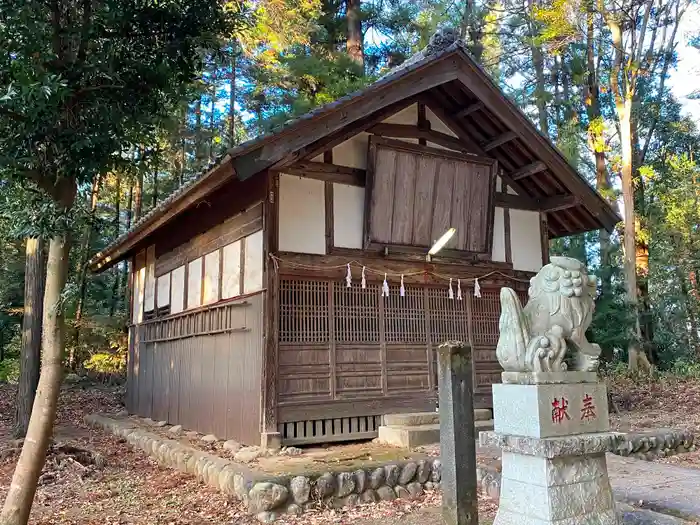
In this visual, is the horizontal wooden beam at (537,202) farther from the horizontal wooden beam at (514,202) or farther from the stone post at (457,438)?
the stone post at (457,438)

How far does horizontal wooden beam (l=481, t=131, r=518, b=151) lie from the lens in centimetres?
1063

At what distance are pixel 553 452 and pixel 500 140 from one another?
7.65 meters

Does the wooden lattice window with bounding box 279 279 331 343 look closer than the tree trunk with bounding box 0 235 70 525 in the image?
No

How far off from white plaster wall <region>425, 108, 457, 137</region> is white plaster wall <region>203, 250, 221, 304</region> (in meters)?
4.85

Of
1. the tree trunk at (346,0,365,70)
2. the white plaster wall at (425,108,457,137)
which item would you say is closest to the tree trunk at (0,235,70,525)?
the white plaster wall at (425,108,457,137)

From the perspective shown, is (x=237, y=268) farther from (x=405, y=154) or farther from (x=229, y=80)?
(x=229, y=80)

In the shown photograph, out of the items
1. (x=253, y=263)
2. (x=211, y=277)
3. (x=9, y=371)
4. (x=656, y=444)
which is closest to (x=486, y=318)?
(x=656, y=444)

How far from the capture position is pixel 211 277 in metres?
10.7

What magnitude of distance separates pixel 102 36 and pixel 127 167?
4.64ft

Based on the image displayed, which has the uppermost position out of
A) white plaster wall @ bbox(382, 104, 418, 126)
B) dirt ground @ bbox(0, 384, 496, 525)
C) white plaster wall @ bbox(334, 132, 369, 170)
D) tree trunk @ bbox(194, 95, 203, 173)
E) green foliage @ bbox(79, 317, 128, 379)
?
tree trunk @ bbox(194, 95, 203, 173)

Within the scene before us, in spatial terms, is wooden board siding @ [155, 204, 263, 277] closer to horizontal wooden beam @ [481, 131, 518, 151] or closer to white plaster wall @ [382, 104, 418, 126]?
white plaster wall @ [382, 104, 418, 126]

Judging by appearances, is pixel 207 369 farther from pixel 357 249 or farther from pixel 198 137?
pixel 198 137

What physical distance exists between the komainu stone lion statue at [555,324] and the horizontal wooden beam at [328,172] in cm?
507

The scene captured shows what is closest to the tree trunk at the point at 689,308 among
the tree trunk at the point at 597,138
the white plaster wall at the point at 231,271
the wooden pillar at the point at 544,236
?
the tree trunk at the point at 597,138
